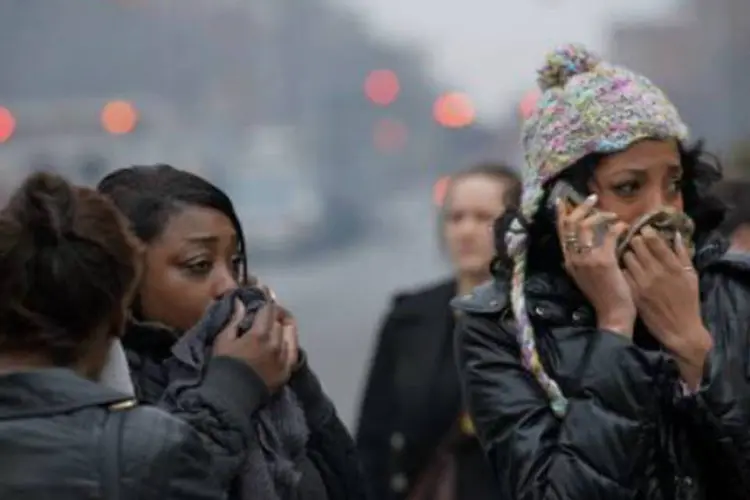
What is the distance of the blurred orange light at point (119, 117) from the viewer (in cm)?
856

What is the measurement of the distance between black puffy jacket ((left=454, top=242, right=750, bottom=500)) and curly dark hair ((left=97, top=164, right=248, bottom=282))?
46 cm

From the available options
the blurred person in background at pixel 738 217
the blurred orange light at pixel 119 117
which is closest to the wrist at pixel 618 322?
the blurred person in background at pixel 738 217

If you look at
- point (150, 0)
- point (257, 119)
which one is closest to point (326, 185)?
point (257, 119)

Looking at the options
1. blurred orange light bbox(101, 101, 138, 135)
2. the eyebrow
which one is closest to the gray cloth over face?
the eyebrow

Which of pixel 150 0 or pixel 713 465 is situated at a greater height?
pixel 150 0

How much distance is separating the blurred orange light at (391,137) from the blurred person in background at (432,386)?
370 centimetres

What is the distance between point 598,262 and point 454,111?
5.85 metres

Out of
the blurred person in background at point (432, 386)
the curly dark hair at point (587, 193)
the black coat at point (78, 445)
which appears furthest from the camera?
the blurred person in background at point (432, 386)

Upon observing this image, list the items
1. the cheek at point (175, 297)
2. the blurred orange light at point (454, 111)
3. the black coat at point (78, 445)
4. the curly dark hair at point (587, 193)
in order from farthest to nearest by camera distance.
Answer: the blurred orange light at point (454, 111)
the curly dark hair at point (587, 193)
the cheek at point (175, 297)
the black coat at point (78, 445)

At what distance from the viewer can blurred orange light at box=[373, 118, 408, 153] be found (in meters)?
9.11

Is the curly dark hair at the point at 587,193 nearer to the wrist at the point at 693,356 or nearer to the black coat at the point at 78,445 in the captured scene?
the wrist at the point at 693,356

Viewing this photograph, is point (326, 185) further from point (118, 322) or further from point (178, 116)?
point (118, 322)

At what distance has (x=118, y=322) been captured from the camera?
2750mm

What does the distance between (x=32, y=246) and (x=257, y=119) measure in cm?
626
